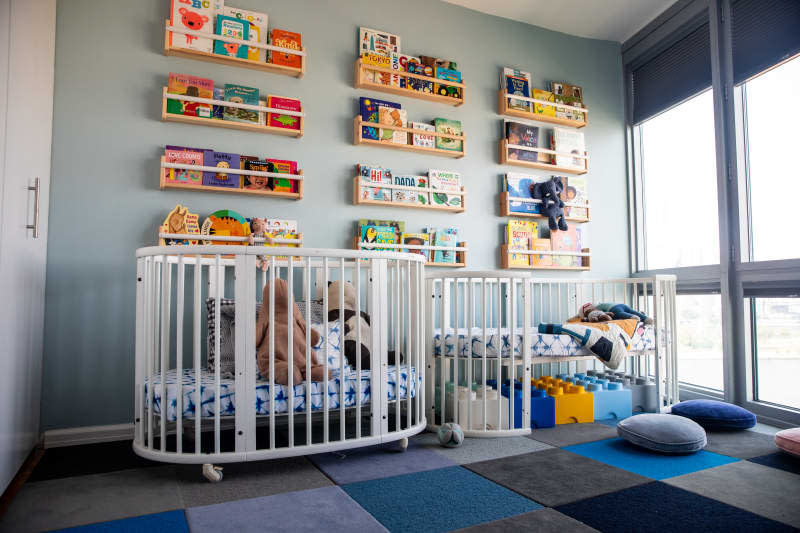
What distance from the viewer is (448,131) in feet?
10.8

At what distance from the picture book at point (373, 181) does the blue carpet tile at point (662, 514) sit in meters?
1.92

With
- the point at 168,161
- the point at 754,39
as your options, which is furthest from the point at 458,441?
the point at 754,39

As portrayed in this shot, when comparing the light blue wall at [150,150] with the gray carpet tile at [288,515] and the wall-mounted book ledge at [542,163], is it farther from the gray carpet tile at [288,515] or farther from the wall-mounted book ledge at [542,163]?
the gray carpet tile at [288,515]

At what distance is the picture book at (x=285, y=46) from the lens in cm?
284

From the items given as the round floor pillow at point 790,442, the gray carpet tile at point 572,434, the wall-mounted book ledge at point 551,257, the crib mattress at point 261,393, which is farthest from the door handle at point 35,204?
the round floor pillow at point 790,442

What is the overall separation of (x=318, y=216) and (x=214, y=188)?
0.57m

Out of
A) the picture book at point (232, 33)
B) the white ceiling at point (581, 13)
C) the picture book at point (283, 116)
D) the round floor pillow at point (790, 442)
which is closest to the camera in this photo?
the round floor pillow at point (790, 442)

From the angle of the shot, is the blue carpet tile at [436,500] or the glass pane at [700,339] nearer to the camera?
the blue carpet tile at [436,500]

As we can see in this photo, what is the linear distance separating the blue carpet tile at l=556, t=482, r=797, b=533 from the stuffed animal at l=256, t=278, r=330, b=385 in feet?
3.38

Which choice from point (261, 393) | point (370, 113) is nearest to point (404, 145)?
point (370, 113)

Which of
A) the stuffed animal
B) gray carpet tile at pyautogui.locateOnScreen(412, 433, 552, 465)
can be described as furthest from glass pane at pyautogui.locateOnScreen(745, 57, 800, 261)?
the stuffed animal

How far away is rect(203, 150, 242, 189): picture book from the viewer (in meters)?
2.66

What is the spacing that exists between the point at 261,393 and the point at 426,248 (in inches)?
57.4

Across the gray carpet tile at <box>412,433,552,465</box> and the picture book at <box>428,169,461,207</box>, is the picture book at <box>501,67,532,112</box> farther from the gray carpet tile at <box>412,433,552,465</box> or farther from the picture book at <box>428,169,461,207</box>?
the gray carpet tile at <box>412,433,552,465</box>
